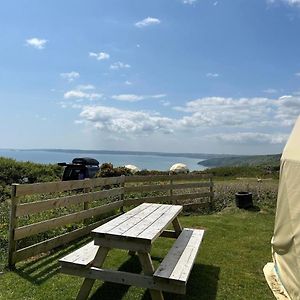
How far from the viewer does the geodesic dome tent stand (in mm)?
5086

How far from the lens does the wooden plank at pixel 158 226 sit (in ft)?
14.3

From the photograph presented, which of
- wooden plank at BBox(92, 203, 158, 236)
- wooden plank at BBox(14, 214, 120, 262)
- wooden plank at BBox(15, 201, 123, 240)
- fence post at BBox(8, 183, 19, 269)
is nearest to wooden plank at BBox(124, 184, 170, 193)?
wooden plank at BBox(15, 201, 123, 240)

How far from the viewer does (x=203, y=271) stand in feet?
20.4

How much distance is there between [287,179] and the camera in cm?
585

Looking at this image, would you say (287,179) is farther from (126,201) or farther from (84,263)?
(126,201)

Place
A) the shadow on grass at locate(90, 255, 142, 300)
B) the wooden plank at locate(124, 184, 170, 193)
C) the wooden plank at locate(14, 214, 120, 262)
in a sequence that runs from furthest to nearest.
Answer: the wooden plank at locate(124, 184, 170, 193) < the wooden plank at locate(14, 214, 120, 262) < the shadow on grass at locate(90, 255, 142, 300)

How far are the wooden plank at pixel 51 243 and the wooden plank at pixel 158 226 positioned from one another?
7.34 feet

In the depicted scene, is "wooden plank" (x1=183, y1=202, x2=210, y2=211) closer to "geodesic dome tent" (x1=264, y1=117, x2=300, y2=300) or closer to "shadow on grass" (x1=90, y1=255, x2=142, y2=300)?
"geodesic dome tent" (x1=264, y1=117, x2=300, y2=300)

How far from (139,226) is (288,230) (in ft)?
7.55

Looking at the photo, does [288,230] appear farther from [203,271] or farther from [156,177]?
[156,177]

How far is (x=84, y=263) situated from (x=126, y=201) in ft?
20.8

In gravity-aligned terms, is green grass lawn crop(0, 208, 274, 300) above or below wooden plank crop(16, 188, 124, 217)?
below

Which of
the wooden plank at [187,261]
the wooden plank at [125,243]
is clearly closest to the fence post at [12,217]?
the wooden plank at [125,243]

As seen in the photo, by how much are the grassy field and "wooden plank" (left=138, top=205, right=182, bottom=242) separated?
40.0 inches
